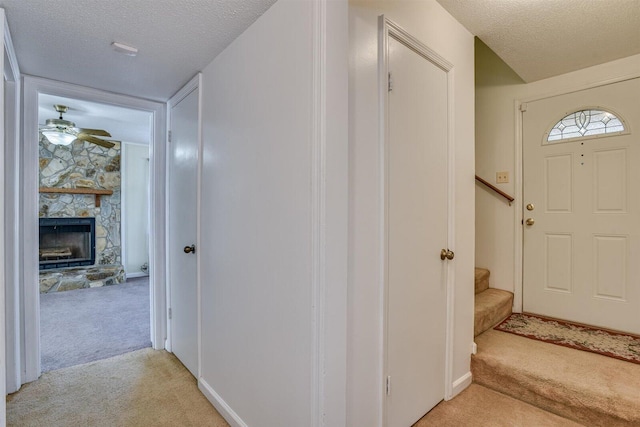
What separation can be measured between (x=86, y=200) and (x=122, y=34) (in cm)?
443

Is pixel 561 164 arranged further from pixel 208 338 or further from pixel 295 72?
pixel 208 338

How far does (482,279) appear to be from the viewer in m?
2.78

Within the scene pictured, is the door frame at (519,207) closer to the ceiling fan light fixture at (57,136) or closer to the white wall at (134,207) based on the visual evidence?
the ceiling fan light fixture at (57,136)

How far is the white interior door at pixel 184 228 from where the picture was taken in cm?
221

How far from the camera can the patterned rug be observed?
80.8 inches

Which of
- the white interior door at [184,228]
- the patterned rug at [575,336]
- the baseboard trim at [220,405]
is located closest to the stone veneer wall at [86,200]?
the white interior door at [184,228]

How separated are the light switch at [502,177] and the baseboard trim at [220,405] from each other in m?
2.76

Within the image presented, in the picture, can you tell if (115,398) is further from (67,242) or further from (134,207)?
(67,242)

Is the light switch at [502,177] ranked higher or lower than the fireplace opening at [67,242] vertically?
higher

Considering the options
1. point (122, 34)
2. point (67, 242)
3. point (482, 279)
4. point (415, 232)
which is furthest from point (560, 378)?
point (67, 242)

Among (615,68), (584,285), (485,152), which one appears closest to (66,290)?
(485,152)

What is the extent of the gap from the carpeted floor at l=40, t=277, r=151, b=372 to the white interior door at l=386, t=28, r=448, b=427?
2.35m

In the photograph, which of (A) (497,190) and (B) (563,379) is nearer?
(B) (563,379)

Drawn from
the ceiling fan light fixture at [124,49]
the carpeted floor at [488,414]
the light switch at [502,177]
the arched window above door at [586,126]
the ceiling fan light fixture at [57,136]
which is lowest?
the carpeted floor at [488,414]
